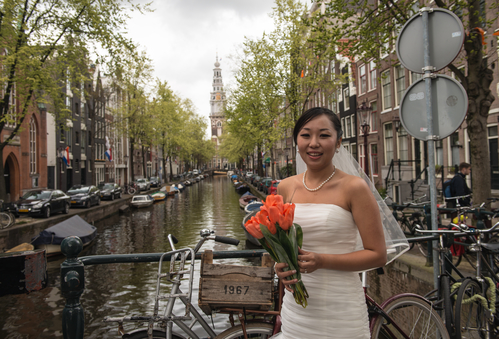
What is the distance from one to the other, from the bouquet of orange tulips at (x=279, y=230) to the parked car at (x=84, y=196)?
74.5 feet

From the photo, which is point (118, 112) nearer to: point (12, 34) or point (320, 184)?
point (12, 34)

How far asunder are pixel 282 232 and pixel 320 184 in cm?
45

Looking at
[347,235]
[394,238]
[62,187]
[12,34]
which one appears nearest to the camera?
[347,235]

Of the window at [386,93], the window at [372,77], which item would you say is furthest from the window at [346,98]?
the window at [386,93]

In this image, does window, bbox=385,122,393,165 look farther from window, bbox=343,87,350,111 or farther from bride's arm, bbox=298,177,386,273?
bride's arm, bbox=298,177,386,273

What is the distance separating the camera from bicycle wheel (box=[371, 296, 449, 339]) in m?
2.61

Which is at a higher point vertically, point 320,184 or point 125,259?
point 320,184

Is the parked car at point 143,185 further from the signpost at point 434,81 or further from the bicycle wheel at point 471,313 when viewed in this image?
the bicycle wheel at point 471,313

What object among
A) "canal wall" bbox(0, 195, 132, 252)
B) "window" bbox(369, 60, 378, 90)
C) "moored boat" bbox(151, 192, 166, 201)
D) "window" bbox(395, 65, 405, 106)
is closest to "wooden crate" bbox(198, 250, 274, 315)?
"canal wall" bbox(0, 195, 132, 252)

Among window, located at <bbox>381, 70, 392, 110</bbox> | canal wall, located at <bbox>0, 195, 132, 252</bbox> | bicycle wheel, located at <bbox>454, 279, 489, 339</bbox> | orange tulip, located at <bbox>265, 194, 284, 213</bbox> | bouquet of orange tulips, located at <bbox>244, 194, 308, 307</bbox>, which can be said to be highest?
window, located at <bbox>381, 70, 392, 110</bbox>

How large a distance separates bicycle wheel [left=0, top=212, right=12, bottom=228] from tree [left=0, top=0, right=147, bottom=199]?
2.15 meters

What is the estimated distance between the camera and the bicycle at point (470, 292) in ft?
9.37

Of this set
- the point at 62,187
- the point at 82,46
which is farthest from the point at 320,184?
the point at 62,187

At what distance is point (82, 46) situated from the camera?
57.4 feet
